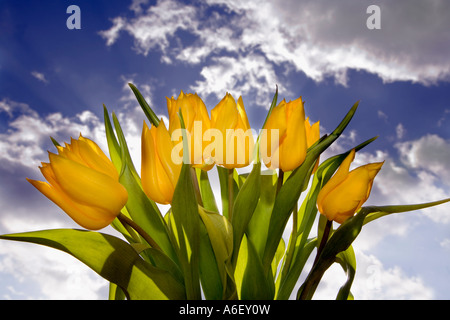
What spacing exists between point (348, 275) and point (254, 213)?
233 mm

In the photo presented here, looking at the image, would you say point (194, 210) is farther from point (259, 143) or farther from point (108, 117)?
point (108, 117)

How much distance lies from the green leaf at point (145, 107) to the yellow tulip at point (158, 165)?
17 cm

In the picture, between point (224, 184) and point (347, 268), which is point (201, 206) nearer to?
point (224, 184)

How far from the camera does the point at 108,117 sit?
87 cm

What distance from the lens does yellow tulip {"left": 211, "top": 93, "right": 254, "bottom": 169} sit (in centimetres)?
73

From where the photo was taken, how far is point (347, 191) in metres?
0.70

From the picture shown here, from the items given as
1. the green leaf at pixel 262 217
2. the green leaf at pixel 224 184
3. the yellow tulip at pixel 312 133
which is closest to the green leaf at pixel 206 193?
the green leaf at pixel 224 184

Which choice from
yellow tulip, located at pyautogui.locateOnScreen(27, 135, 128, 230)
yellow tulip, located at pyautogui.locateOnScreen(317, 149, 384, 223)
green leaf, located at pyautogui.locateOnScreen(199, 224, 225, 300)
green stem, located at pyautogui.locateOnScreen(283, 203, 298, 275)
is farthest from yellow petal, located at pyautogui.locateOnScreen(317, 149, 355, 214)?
yellow tulip, located at pyautogui.locateOnScreen(27, 135, 128, 230)

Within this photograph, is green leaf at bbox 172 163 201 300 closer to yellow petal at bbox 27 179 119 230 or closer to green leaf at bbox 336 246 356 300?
yellow petal at bbox 27 179 119 230

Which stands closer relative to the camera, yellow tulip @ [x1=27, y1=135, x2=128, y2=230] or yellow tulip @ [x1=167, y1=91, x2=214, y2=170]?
yellow tulip @ [x1=27, y1=135, x2=128, y2=230]

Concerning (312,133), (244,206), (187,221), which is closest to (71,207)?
(187,221)

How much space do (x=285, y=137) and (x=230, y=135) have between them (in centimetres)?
10

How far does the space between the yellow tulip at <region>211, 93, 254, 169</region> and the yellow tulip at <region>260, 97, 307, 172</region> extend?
0.03 meters
